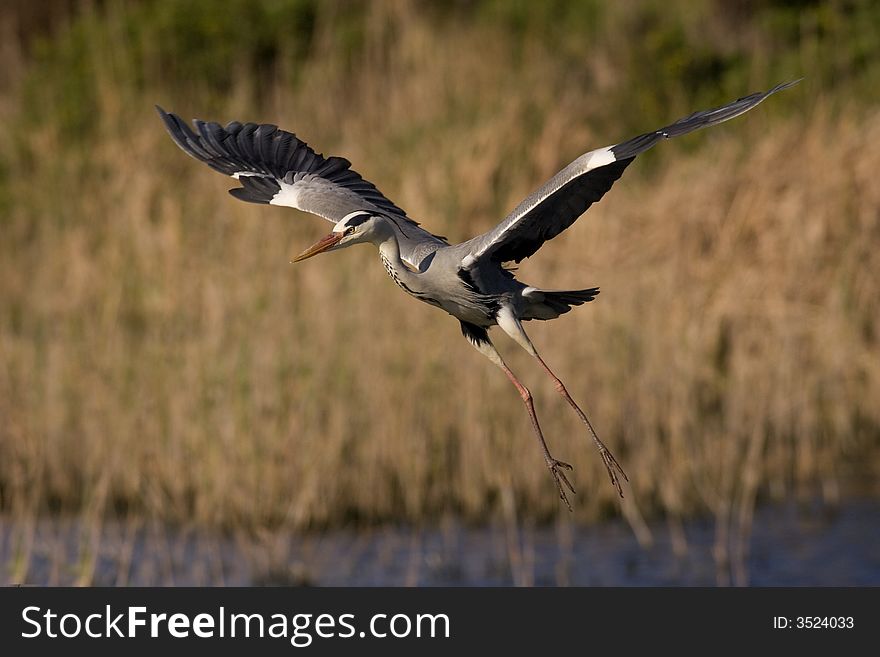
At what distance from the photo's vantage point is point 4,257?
13.8 meters

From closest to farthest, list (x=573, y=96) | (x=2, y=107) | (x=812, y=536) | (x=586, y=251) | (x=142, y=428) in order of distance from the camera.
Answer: (x=142, y=428)
(x=812, y=536)
(x=586, y=251)
(x=573, y=96)
(x=2, y=107)

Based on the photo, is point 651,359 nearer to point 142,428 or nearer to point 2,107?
point 142,428

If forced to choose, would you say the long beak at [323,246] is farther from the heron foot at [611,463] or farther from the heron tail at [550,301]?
the heron foot at [611,463]

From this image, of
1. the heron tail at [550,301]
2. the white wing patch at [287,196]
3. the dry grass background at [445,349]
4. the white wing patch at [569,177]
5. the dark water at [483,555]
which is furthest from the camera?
the dry grass background at [445,349]

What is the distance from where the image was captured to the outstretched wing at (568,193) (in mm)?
3408

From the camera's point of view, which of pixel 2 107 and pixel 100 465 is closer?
pixel 100 465

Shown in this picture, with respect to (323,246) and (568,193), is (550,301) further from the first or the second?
(323,246)

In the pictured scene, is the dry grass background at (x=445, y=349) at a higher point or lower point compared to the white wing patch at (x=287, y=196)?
higher

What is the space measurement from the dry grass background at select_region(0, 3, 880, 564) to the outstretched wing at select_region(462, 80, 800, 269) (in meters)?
4.46

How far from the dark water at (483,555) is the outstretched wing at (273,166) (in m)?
3.99

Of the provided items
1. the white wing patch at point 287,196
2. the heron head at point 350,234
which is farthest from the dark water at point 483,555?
the heron head at point 350,234
